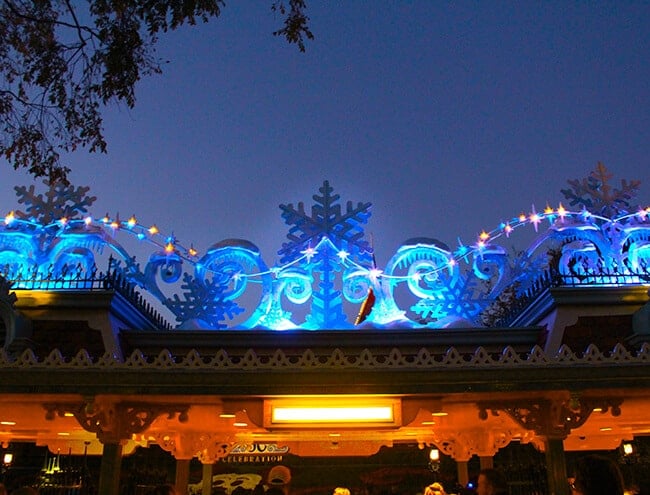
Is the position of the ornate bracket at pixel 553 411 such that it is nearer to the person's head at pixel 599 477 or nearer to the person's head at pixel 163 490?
the person's head at pixel 163 490

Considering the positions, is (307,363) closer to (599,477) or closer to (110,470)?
(110,470)

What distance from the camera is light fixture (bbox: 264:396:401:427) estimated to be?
10891 millimetres

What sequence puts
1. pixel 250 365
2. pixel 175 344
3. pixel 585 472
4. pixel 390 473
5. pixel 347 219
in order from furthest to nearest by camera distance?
pixel 390 473, pixel 347 219, pixel 175 344, pixel 250 365, pixel 585 472

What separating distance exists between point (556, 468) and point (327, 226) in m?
9.14

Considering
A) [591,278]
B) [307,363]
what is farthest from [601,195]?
[307,363]

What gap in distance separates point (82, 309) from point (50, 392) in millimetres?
5154

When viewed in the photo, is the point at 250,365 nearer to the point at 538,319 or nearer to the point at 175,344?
the point at 175,344

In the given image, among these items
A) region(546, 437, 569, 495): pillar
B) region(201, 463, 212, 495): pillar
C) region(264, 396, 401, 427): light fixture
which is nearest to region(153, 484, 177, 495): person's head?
region(264, 396, 401, 427): light fixture

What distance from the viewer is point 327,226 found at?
17422 mm

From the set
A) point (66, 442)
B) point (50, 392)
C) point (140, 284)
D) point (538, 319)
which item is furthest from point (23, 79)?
point (538, 319)

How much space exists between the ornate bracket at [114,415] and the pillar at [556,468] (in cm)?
635

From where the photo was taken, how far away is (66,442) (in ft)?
55.3

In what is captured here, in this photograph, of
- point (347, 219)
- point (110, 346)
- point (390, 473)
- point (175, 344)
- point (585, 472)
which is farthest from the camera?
point (390, 473)

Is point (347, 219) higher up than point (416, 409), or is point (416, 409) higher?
point (347, 219)
